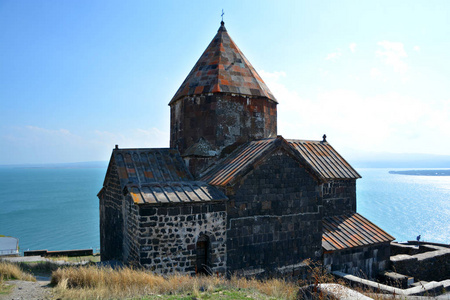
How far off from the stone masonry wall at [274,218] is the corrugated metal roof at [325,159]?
1.92 meters

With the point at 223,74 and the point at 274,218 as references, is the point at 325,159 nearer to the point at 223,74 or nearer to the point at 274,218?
the point at 274,218

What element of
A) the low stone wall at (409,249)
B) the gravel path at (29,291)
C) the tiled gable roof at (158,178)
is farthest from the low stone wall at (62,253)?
the low stone wall at (409,249)

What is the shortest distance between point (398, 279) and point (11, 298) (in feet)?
31.0

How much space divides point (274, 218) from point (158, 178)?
332 centimetres

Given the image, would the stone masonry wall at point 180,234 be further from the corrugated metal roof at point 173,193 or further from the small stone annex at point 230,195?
the corrugated metal roof at point 173,193

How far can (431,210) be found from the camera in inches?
2478

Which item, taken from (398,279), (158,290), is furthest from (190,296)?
(398,279)

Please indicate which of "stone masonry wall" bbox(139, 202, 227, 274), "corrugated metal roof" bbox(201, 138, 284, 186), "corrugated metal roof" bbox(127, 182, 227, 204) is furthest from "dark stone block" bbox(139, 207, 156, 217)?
"corrugated metal roof" bbox(201, 138, 284, 186)

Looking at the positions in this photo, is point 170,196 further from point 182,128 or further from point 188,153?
point 182,128

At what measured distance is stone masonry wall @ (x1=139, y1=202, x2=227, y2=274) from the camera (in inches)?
277

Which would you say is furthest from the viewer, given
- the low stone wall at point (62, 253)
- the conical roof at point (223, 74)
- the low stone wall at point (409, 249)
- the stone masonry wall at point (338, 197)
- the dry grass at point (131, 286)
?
the low stone wall at point (62, 253)

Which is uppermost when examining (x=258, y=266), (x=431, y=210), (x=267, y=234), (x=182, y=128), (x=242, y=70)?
(x=242, y=70)

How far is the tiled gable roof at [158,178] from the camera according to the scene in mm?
7340

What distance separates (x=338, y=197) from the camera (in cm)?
1072
